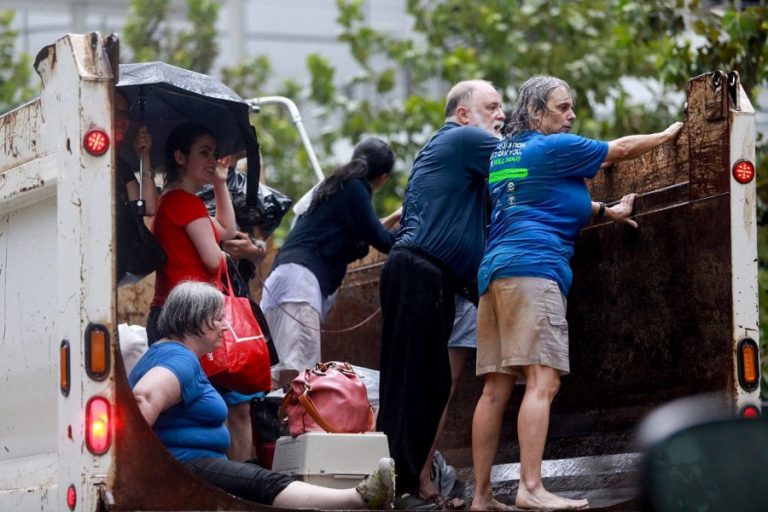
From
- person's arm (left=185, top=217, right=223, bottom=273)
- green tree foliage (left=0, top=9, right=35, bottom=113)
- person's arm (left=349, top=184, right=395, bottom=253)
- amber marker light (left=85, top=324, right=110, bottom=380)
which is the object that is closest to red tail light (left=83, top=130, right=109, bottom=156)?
amber marker light (left=85, top=324, right=110, bottom=380)

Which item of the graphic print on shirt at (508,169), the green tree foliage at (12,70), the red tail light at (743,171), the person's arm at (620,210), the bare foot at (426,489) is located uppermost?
the green tree foliage at (12,70)

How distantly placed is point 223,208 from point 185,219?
466mm

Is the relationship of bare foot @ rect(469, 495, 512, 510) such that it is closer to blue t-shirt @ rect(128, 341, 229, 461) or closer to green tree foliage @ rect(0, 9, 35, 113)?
blue t-shirt @ rect(128, 341, 229, 461)

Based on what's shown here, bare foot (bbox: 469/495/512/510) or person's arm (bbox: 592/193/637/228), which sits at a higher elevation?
person's arm (bbox: 592/193/637/228)

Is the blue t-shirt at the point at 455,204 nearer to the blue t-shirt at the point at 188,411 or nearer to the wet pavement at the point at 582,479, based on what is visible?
the wet pavement at the point at 582,479

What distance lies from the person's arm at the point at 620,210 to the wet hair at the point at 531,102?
399mm

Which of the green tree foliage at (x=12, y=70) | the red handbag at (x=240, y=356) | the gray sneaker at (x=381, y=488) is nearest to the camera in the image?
the gray sneaker at (x=381, y=488)

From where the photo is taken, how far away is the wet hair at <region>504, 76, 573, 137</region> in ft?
16.5

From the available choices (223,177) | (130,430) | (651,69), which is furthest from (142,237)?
(651,69)

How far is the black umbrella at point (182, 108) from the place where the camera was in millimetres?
5117

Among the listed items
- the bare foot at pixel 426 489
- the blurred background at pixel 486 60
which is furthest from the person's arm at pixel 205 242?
the blurred background at pixel 486 60

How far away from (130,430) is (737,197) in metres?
2.11

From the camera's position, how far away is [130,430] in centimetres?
397

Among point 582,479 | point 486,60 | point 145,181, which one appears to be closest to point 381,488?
point 582,479
